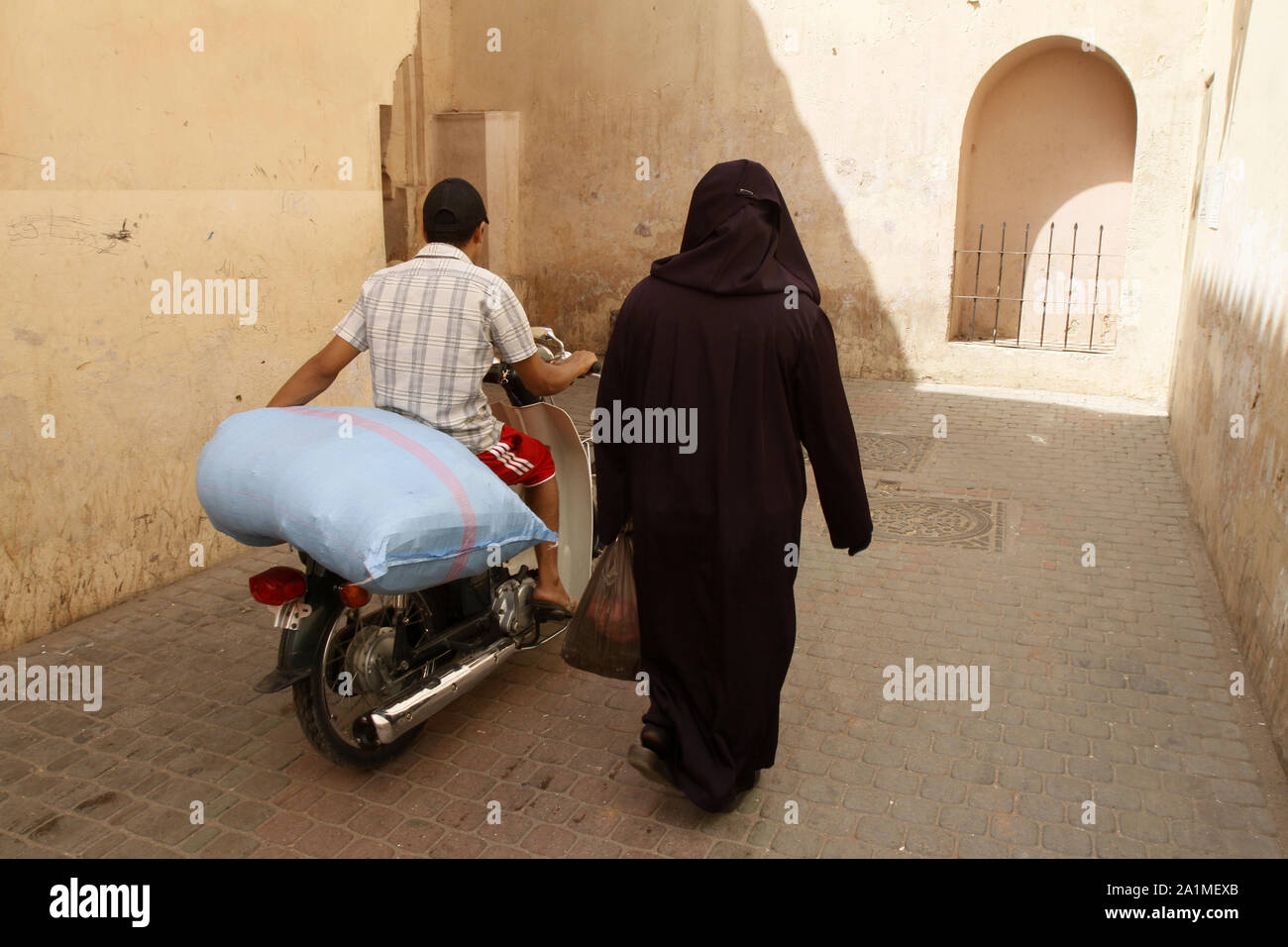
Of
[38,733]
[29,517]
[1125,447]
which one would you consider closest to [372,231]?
[29,517]

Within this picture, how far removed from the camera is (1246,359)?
5.75 m

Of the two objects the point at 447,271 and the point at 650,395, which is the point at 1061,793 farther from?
the point at 447,271

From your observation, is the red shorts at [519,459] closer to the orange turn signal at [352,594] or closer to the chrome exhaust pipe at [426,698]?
the chrome exhaust pipe at [426,698]

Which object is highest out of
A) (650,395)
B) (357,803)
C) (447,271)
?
(447,271)

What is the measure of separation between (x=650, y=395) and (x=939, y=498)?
4403 millimetres

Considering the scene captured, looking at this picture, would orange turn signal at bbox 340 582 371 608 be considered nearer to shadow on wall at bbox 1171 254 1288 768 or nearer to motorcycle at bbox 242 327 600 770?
motorcycle at bbox 242 327 600 770

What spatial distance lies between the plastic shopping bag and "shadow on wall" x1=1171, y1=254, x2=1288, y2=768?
7.76ft

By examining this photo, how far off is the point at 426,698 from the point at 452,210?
1.70 metres

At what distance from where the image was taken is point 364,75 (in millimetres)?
6570

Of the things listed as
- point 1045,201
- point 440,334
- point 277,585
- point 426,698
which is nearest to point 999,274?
point 1045,201

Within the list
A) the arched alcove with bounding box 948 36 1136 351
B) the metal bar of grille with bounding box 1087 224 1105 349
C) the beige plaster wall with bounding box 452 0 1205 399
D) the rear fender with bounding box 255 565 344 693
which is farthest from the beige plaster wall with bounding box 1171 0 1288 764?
the rear fender with bounding box 255 565 344 693

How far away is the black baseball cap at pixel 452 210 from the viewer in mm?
3826

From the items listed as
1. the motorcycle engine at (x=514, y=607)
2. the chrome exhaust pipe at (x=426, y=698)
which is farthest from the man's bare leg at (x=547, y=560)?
the chrome exhaust pipe at (x=426, y=698)

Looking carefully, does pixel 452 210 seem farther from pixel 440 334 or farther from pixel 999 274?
pixel 999 274
